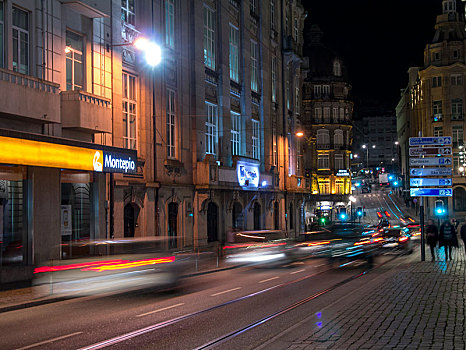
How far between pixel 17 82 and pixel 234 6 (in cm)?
2573

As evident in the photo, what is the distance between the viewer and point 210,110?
37562 millimetres

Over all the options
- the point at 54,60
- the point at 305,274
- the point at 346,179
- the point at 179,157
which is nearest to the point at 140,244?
the point at 305,274

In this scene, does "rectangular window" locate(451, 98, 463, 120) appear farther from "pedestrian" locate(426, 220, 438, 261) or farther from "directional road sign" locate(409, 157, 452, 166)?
"directional road sign" locate(409, 157, 452, 166)

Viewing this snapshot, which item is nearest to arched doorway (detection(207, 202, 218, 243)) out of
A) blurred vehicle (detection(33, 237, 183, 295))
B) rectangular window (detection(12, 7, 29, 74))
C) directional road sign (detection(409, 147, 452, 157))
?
directional road sign (detection(409, 147, 452, 157))

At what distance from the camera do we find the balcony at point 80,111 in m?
21.6

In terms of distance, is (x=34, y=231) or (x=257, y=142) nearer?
(x=34, y=231)

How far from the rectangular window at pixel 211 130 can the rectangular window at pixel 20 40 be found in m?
17.1

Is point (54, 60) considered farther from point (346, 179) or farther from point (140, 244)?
point (346, 179)

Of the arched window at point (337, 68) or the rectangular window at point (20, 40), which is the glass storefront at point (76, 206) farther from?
the arched window at point (337, 68)

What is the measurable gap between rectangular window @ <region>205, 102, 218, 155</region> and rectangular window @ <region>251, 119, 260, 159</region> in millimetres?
7267

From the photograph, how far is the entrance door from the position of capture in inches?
1086

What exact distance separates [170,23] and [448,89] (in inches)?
2522

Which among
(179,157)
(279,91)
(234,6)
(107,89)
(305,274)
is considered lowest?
(305,274)

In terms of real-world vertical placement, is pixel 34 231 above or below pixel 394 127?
below
